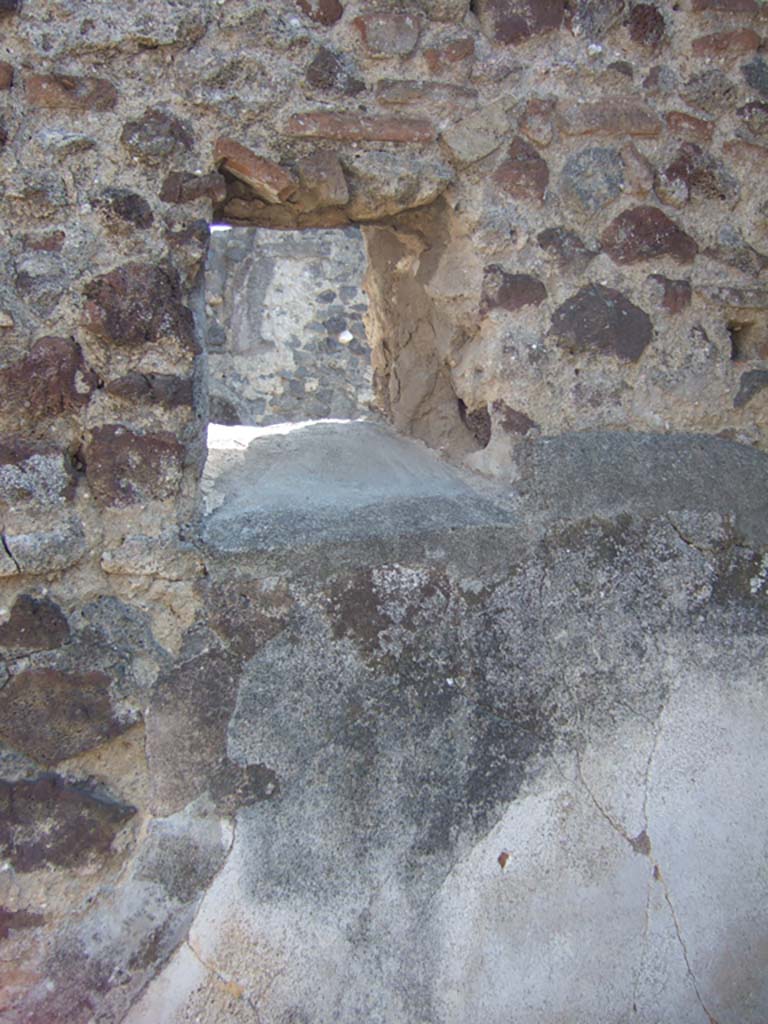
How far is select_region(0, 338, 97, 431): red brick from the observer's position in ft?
5.15

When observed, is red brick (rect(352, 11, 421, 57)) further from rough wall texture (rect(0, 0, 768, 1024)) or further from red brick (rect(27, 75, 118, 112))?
red brick (rect(27, 75, 118, 112))

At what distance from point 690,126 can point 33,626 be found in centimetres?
174

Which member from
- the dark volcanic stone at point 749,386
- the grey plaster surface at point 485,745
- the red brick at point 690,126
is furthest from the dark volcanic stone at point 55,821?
the red brick at point 690,126

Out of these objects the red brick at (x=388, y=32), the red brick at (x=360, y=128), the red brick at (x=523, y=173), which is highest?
the red brick at (x=388, y=32)

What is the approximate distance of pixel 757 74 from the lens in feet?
6.42

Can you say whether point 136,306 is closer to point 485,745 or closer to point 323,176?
point 323,176

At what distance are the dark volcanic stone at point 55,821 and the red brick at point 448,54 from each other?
1.59m

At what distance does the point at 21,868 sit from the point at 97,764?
8.3 inches

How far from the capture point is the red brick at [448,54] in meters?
1.79

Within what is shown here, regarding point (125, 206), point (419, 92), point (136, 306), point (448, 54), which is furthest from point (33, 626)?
point (448, 54)

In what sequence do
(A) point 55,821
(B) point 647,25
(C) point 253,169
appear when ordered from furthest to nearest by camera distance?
(B) point 647,25 → (C) point 253,169 → (A) point 55,821

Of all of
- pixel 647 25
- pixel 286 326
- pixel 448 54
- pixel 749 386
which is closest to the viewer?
pixel 448 54

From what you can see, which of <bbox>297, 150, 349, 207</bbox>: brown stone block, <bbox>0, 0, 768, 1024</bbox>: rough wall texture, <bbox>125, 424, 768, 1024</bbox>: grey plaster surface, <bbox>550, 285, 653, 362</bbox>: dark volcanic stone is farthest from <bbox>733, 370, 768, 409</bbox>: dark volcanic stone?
<bbox>297, 150, 349, 207</bbox>: brown stone block

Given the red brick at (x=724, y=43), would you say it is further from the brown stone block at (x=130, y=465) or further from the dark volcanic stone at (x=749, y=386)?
the brown stone block at (x=130, y=465)
